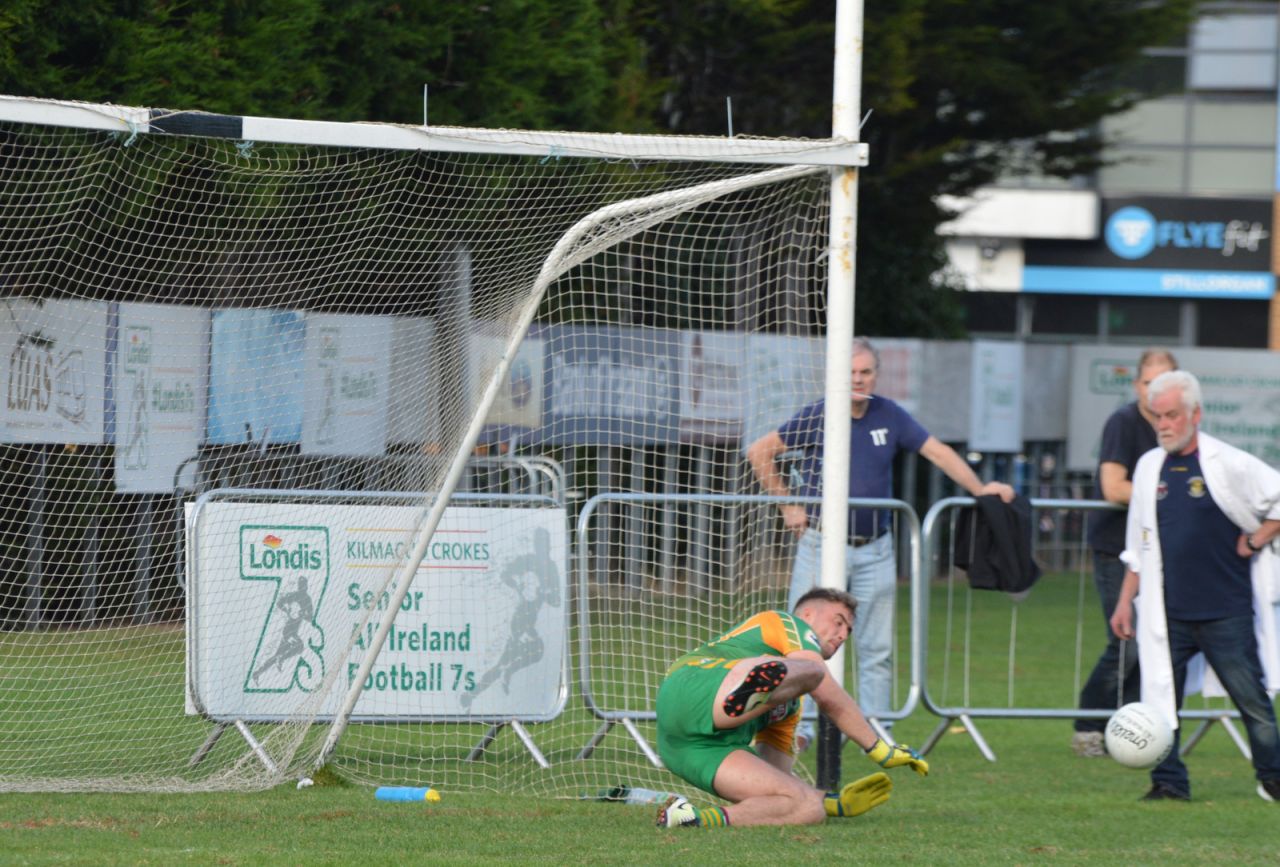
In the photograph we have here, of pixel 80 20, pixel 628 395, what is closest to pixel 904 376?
pixel 628 395

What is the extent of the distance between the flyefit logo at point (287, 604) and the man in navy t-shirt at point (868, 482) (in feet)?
7.15

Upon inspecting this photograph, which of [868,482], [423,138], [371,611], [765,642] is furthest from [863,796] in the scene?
[423,138]

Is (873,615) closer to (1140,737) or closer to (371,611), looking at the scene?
(1140,737)

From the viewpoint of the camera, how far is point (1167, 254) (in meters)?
Answer: 40.0

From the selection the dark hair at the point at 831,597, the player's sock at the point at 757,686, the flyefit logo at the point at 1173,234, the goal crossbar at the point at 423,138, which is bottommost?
the player's sock at the point at 757,686

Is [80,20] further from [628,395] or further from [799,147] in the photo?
[799,147]

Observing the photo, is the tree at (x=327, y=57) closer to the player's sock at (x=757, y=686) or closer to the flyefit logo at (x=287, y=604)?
the flyefit logo at (x=287, y=604)

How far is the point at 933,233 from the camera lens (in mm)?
22984

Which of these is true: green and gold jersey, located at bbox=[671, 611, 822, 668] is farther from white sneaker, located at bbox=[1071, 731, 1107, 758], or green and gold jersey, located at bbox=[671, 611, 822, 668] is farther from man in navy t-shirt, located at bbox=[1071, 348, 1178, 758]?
white sneaker, located at bbox=[1071, 731, 1107, 758]

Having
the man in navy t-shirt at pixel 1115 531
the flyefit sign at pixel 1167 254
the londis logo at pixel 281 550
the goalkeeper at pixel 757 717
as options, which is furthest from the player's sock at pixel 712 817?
the flyefit sign at pixel 1167 254

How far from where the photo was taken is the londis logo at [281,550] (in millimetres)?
7848

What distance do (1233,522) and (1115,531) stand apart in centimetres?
155

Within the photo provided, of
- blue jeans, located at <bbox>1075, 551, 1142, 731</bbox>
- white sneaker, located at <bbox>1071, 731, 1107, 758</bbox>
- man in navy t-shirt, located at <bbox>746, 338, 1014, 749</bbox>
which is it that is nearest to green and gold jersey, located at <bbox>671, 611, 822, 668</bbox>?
man in navy t-shirt, located at <bbox>746, 338, 1014, 749</bbox>

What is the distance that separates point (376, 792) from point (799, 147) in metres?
3.05
